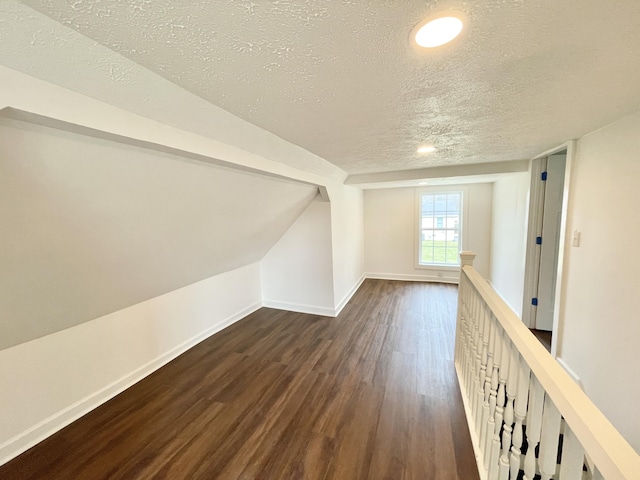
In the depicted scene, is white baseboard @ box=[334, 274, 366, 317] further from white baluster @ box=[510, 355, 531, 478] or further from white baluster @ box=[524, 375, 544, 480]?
white baluster @ box=[524, 375, 544, 480]

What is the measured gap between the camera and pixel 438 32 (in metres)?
0.77

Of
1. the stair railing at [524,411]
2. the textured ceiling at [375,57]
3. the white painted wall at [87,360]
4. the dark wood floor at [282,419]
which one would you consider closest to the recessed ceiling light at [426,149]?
the textured ceiling at [375,57]

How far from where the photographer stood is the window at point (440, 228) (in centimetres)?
496

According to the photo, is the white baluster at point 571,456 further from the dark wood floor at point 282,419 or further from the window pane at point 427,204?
the window pane at point 427,204

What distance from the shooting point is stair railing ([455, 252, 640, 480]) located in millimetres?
611

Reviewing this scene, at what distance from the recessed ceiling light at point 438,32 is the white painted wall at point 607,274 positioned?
5.33 feet

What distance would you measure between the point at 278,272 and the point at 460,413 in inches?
107

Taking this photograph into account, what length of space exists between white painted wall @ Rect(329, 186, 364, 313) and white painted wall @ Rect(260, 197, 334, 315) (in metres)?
0.12

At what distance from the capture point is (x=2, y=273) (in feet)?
4.09

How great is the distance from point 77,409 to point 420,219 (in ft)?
17.2

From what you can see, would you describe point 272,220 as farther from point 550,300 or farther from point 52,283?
point 550,300

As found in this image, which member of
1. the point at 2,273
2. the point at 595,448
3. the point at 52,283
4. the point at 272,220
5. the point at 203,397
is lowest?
the point at 203,397

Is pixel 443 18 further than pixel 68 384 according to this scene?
No

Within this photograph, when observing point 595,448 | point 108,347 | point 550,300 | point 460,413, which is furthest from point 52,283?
point 550,300
